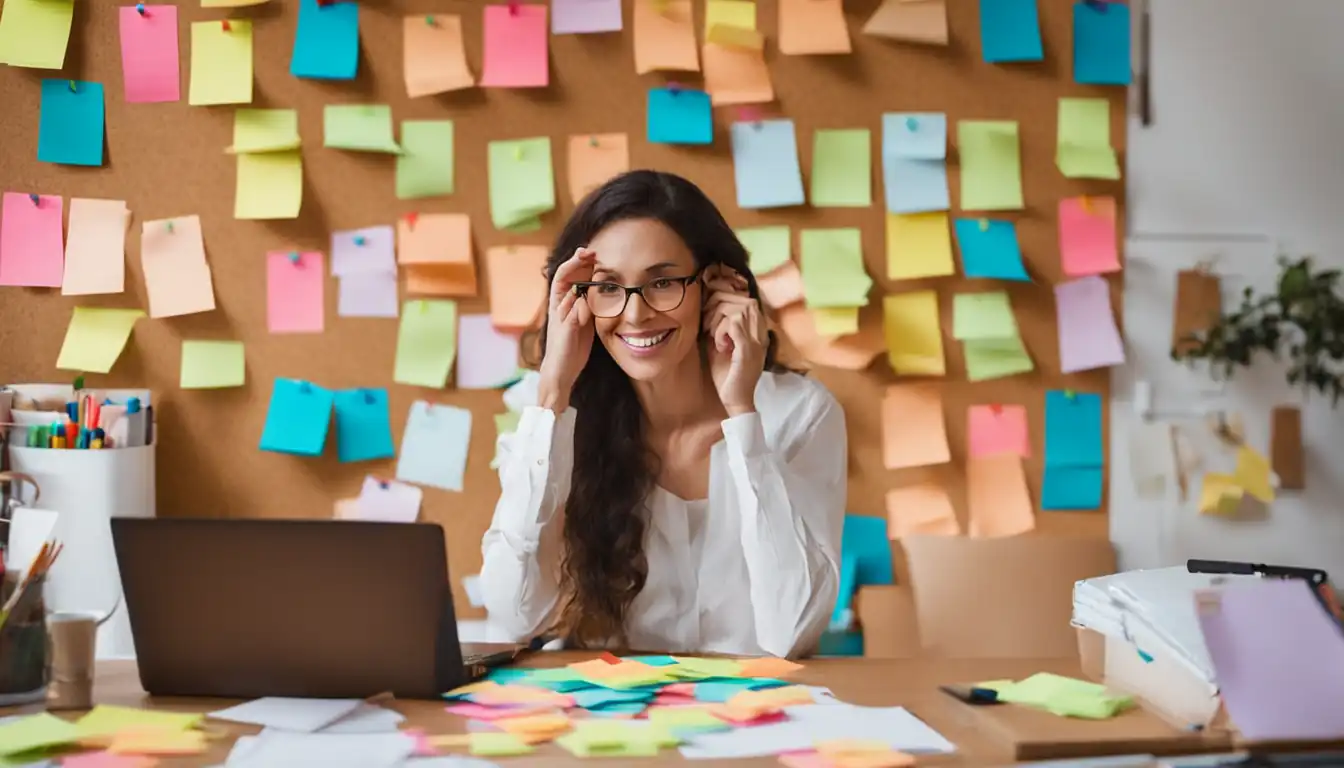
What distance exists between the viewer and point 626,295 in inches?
69.5

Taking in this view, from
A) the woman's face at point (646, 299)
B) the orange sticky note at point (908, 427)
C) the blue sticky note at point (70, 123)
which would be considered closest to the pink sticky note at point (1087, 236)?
the orange sticky note at point (908, 427)

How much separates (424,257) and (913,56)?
40.8 inches

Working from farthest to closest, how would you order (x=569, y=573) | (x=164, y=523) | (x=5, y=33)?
1. (x=5, y=33)
2. (x=569, y=573)
3. (x=164, y=523)

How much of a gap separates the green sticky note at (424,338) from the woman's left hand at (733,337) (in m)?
0.68

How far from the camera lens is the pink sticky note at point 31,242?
7.63ft

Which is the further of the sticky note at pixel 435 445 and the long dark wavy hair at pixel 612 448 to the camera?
the sticky note at pixel 435 445

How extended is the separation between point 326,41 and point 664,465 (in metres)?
1.10

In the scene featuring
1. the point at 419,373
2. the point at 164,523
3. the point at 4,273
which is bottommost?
the point at 164,523

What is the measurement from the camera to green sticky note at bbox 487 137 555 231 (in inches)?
91.7

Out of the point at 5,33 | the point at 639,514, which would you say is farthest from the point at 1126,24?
the point at 5,33

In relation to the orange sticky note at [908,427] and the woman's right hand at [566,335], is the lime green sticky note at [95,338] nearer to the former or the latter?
the woman's right hand at [566,335]

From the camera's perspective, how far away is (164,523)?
120 cm

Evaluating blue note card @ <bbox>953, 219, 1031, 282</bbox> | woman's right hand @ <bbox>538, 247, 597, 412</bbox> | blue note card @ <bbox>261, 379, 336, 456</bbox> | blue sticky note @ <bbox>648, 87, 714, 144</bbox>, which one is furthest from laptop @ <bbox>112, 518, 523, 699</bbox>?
blue note card @ <bbox>953, 219, 1031, 282</bbox>

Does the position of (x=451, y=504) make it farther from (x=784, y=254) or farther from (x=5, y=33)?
(x=5, y=33)
